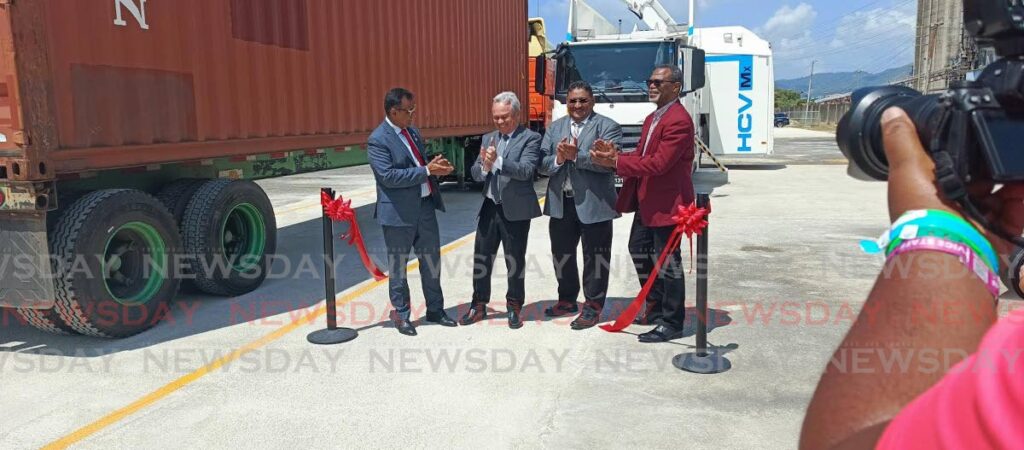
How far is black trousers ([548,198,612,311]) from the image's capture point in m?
5.23

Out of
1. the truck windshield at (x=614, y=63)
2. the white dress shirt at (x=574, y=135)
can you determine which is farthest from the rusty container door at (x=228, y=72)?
the white dress shirt at (x=574, y=135)

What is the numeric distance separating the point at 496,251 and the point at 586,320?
846mm

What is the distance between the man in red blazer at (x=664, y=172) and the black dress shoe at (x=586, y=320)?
1.56 feet

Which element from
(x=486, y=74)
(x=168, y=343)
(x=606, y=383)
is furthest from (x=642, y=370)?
(x=486, y=74)

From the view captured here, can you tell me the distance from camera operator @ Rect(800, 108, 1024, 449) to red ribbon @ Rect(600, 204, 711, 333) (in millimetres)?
3551

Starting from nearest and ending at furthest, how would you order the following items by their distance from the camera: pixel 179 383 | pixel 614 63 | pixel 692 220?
pixel 179 383
pixel 692 220
pixel 614 63

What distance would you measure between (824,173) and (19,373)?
1671cm

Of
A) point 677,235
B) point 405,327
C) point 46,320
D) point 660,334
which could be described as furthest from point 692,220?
point 46,320

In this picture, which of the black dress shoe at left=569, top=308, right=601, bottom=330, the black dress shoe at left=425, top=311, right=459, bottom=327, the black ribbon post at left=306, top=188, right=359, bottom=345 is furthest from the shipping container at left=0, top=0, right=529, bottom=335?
the black dress shoe at left=569, top=308, right=601, bottom=330

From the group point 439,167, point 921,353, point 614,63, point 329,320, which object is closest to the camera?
point 921,353

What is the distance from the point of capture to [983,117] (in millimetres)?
985

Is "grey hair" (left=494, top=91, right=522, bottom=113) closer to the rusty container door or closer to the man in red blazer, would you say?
the man in red blazer

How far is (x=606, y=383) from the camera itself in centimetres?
410

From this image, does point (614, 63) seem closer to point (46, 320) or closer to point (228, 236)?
point (228, 236)
